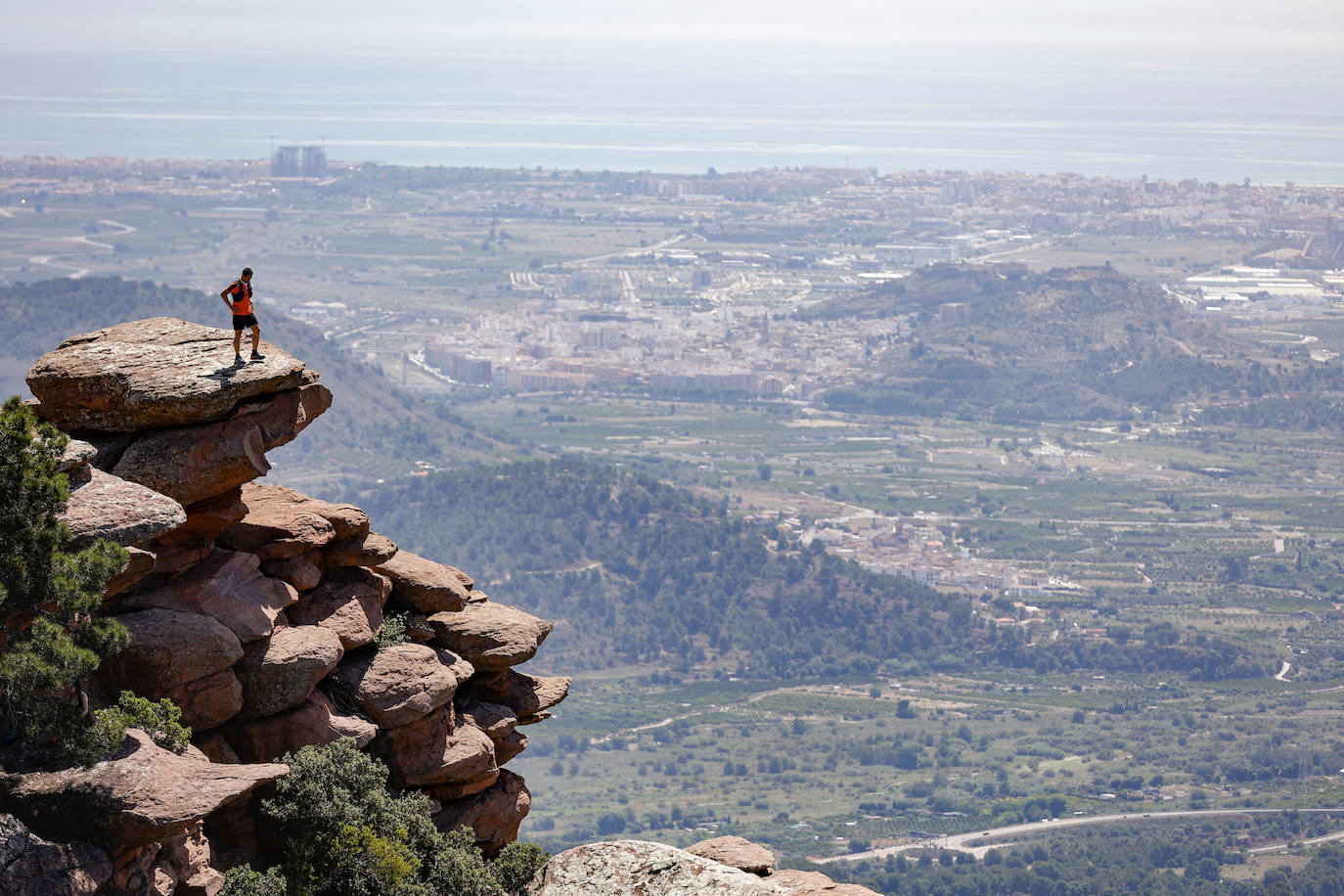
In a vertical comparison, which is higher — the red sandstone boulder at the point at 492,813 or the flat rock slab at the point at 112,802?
the flat rock slab at the point at 112,802

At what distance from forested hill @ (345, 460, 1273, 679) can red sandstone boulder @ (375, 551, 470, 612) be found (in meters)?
133

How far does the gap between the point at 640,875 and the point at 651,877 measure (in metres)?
0.21

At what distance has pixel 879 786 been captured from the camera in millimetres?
132750

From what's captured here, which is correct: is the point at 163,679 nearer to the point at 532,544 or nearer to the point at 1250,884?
the point at 1250,884

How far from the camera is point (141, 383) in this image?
2459 cm

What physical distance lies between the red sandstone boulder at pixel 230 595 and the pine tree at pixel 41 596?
8.54ft

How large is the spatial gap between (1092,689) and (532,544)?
66.6 meters

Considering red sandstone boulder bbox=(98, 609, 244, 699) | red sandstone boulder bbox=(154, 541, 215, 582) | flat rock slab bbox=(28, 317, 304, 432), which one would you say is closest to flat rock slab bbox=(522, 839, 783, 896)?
red sandstone boulder bbox=(98, 609, 244, 699)

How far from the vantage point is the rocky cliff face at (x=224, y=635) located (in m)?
21.1

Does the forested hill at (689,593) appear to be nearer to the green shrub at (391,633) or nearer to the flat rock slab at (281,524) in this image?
the green shrub at (391,633)

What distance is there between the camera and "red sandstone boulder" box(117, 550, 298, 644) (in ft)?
80.1

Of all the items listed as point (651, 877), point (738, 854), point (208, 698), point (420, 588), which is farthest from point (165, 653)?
point (738, 854)

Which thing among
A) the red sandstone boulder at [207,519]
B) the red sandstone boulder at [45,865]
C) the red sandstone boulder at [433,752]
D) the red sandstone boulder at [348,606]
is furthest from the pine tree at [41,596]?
the red sandstone boulder at [433,752]

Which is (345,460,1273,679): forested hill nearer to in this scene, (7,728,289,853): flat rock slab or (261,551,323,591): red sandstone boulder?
(261,551,323,591): red sandstone boulder
